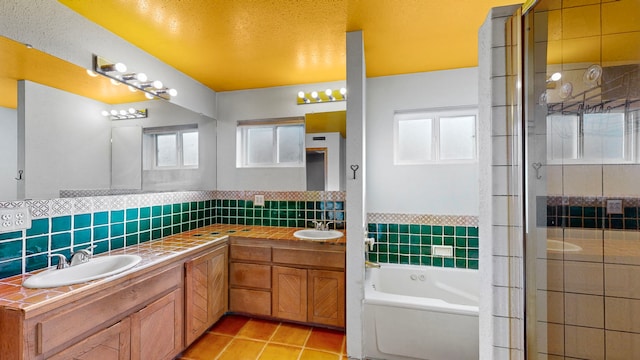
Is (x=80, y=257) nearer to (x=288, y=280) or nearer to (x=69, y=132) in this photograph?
(x=69, y=132)

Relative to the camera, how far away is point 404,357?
1.86m

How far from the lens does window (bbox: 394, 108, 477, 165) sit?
2537 millimetres

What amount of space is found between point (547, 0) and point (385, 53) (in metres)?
1.31

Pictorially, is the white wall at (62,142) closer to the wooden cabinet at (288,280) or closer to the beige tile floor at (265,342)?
the wooden cabinet at (288,280)

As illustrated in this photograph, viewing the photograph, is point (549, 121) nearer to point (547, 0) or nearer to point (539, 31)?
point (539, 31)

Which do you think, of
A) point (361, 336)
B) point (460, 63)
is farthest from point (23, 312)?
point (460, 63)

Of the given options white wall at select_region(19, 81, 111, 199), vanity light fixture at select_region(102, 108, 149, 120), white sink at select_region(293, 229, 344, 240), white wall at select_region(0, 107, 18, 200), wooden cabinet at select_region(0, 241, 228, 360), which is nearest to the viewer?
wooden cabinet at select_region(0, 241, 228, 360)

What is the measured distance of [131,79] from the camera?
6.55ft

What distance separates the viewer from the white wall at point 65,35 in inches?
53.7

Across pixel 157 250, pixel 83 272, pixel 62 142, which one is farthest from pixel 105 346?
pixel 62 142

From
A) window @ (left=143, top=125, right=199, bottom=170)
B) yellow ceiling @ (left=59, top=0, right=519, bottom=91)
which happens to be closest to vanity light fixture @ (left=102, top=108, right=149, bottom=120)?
window @ (left=143, top=125, right=199, bottom=170)

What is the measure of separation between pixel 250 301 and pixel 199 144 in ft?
5.65

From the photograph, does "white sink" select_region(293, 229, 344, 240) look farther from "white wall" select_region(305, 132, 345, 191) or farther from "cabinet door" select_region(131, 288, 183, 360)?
"cabinet door" select_region(131, 288, 183, 360)

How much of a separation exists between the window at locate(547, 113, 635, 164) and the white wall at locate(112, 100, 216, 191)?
2.72 meters
